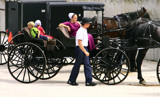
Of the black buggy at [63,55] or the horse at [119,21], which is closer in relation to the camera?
the black buggy at [63,55]

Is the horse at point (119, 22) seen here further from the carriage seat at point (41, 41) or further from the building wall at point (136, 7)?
the carriage seat at point (41, 41)

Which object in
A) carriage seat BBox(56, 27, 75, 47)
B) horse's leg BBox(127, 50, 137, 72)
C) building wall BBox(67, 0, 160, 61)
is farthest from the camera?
building wall BBox(67, 0, 160, 61)

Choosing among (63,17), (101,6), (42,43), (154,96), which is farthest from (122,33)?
(154,96)

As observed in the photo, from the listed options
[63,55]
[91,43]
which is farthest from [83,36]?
[63,55]

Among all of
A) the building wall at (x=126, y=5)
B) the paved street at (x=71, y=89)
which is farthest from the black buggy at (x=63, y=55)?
the building wall at (x=126, y=5)

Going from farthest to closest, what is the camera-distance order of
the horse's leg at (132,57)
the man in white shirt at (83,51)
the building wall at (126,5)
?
the building wall at (126,5)
the horse's leg at (132,57)
the man in white shirt at (83,51)

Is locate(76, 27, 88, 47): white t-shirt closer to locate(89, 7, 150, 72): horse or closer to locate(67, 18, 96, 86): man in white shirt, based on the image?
locate(67, 18, 96, 86): man in white shirt

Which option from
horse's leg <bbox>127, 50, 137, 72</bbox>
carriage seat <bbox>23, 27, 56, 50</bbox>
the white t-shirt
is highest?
the white t-shirt

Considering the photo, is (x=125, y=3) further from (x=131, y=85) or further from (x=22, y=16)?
(x=131, y=85)

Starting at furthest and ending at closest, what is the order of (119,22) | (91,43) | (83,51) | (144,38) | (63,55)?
(119,22)
(144,38)
(63,55)
(91,43)
(83,51)

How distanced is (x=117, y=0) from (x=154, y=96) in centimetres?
1298

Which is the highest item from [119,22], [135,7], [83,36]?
[135,7]

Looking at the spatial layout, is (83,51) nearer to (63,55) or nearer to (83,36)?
(83,36)

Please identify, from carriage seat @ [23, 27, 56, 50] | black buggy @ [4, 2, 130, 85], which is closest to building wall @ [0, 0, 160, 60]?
black buggy @ [4, 2, 130, 85]
